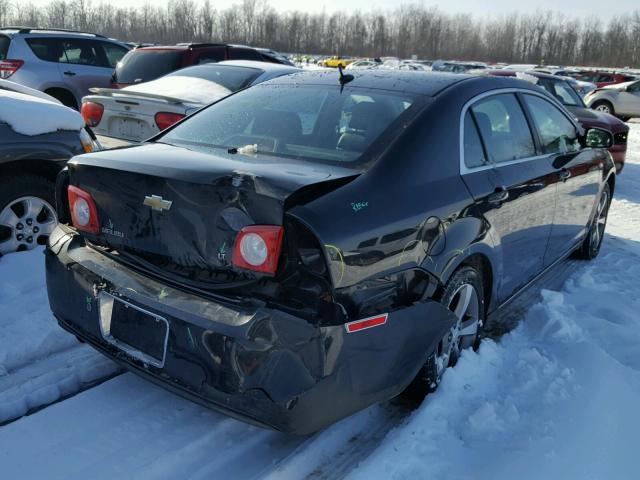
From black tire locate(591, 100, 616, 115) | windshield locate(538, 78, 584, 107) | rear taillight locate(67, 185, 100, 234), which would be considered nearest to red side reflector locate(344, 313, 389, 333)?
rear taillight locate(67, 185, 100, 234)

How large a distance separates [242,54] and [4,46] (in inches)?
156

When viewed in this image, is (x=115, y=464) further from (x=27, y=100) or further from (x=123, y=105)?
(x=123, y=105)

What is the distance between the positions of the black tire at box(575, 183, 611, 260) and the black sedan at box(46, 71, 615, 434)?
7.80ft

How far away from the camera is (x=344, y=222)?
2.35 metres

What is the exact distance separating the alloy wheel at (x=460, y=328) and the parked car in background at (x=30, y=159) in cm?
322

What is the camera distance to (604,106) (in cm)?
2341

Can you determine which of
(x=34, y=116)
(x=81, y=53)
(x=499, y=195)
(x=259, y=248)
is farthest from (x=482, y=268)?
(x=81, y=53)

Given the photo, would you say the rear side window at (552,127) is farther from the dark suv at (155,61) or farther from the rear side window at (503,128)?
the dark suv at (155,61)

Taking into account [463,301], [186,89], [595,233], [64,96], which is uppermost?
[186,89]

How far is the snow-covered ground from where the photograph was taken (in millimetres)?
2594

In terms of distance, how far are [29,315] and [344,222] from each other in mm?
2440

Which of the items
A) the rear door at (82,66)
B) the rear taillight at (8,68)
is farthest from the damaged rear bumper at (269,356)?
the rear door at (82,66)

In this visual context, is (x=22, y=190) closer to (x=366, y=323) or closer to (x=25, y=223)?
(x=25, y=223)

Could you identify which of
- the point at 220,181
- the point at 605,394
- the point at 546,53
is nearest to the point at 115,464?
the point at 220,181
